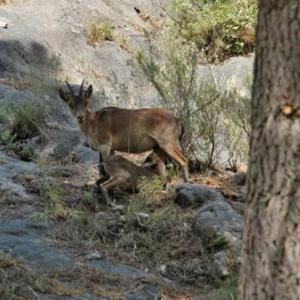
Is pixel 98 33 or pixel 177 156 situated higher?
pixel 98 33

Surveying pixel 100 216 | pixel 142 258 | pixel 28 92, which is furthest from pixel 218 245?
pixel 28 92

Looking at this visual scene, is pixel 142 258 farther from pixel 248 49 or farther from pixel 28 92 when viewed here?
pixel 248 49

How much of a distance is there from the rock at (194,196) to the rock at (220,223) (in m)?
0.53

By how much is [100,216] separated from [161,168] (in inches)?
76.3

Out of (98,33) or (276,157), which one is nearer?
(276,157)

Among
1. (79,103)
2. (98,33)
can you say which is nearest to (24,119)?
(79,103)

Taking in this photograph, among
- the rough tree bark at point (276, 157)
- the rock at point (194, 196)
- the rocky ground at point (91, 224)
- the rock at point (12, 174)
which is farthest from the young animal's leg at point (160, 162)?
the rough tree bark at point (276, 157)

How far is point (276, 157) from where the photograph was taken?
4.16m

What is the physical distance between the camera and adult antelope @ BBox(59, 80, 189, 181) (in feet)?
35.3

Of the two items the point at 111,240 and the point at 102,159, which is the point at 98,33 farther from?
the point at 111,240

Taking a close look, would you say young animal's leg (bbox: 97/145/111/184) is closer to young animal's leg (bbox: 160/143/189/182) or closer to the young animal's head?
the young animal's head

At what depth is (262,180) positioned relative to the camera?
4223 mm

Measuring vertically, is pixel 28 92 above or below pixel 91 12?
below

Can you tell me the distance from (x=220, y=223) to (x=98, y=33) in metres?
11.2
